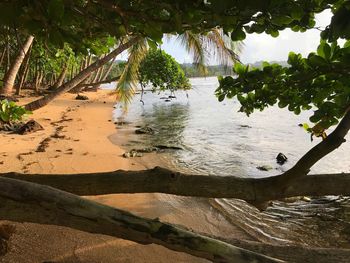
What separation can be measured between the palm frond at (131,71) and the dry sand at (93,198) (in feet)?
5.86

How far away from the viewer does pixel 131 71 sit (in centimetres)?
1072

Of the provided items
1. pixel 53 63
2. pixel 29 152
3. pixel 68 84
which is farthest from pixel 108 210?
pixel 53 63

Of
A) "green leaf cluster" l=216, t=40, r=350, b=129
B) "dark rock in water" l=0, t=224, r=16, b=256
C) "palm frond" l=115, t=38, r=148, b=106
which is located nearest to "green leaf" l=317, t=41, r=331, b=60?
"green leaf cluster" l=216, t=40, r=350, b=129

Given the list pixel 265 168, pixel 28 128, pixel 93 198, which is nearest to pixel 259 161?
pixel 265 168

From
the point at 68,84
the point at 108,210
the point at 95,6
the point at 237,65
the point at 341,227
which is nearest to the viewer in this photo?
the point at 108,210

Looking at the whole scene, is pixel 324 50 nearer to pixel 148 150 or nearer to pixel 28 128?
pixel 148 150

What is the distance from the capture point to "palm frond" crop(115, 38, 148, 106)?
9750 mm

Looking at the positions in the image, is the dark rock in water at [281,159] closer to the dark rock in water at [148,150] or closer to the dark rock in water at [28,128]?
the dark rock in water at [148,150]

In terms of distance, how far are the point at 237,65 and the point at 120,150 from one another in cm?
756

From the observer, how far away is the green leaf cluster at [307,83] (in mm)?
1607

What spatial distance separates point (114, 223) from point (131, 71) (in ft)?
32.0

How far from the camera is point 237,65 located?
2010 millimetres

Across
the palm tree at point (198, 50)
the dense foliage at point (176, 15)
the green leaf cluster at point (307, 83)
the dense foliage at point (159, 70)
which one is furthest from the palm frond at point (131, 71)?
the dense foliage at point (159, 70)

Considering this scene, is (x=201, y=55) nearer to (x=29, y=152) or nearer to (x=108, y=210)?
(x=29, y=152)
